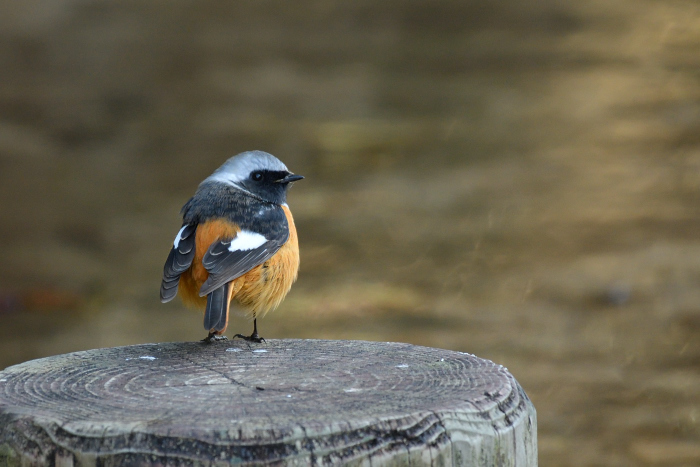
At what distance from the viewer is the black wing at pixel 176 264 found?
3.17 metres

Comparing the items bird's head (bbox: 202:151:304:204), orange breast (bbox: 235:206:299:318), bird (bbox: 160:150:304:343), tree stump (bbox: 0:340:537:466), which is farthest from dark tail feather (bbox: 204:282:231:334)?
bird's head (bbox: 202:151:304:204)

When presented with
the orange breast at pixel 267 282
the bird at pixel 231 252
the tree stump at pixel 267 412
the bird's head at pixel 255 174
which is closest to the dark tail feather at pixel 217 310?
the bird at pixel 231 252

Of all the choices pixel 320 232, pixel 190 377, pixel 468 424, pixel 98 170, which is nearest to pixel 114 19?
pixel 98 170

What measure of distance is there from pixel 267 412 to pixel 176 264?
5.17 ft

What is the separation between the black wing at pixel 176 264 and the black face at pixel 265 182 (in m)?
0.58

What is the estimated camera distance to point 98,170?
A: 14.3ft

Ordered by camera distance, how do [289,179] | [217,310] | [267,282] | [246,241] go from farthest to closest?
[289,179]
[267,282]
[246,241]
[217,310]

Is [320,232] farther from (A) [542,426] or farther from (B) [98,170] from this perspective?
(A) [542,426]

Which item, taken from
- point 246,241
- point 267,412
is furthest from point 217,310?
point 267,412

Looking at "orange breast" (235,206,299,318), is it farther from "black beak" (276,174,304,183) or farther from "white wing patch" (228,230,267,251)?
"black beak" (276,174,304,183)

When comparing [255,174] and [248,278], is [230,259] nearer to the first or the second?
[248,278]

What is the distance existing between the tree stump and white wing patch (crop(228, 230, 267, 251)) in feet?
2.84

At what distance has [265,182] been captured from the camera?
12.7 ft

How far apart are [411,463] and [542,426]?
2.88 m
